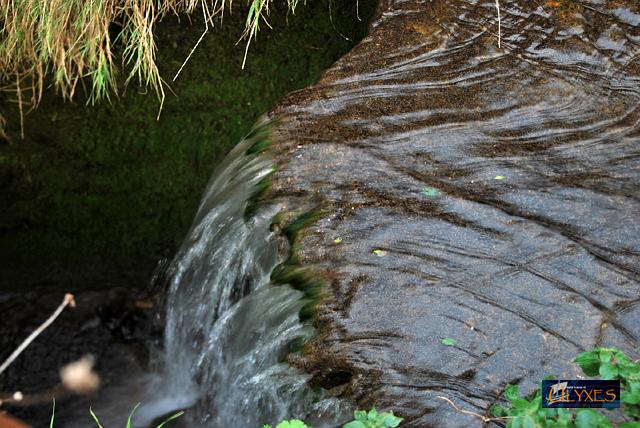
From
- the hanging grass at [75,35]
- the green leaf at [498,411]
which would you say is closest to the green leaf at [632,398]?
the green leaf at [498,411]

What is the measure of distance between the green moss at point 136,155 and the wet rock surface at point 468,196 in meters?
0.86

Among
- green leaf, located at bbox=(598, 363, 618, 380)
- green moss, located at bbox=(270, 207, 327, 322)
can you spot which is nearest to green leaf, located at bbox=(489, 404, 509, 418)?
green leaf, located at bbox=(598, 363, 618, 380)

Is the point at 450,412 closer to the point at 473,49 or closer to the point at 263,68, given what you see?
the point at 473,49

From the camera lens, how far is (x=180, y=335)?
10.3ft

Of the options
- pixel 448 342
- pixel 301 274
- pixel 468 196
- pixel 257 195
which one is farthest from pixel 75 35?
pixel 448 342

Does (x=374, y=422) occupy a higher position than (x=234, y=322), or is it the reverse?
(x=374, y=422)

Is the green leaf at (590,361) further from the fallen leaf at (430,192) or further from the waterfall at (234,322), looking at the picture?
the fallen leaf at (430,192)

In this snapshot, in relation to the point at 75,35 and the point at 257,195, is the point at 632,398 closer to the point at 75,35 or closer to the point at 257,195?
the point at 257,195

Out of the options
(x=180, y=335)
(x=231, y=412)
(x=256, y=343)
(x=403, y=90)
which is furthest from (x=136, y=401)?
(x=403, y=90)

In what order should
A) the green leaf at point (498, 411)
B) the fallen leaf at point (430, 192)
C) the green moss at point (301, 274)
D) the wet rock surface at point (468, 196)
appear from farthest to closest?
1. the fallen leaf at point (430, 192)
2. the green moss at point (301, 274)
3. the wet rock surface at point (468, 196)
4. the green leaf at point (498, 411)

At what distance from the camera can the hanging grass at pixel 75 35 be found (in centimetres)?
300
